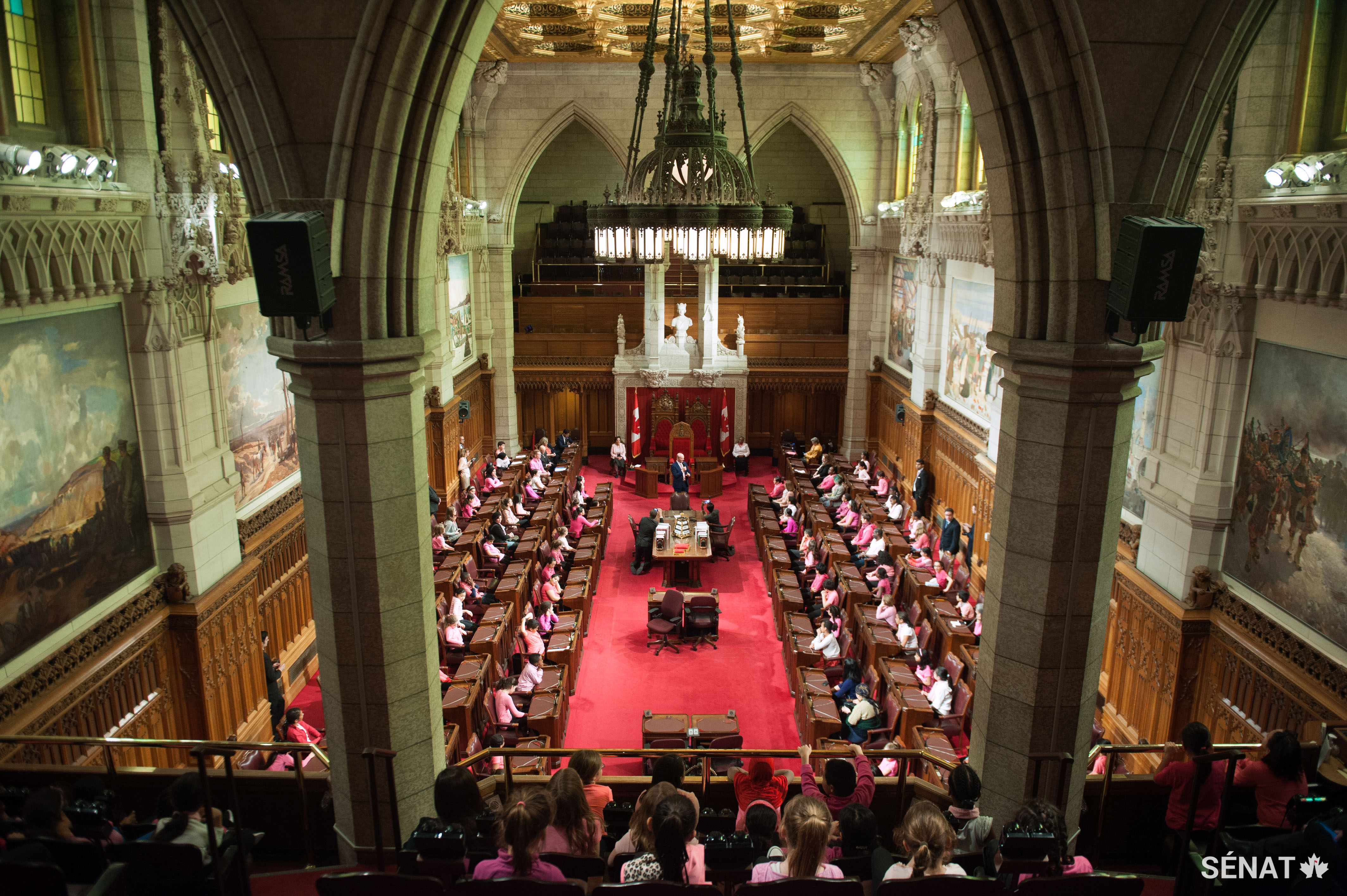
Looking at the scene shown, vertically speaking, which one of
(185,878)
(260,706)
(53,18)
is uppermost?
(53,18)

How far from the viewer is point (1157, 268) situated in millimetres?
4086

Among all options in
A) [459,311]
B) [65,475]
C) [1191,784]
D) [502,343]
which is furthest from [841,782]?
[502,343]

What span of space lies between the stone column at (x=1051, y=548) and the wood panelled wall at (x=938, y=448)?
5959 millimetres

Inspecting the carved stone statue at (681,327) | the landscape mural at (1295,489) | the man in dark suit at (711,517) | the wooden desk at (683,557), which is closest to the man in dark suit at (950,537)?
the wooden desk at (683,557)

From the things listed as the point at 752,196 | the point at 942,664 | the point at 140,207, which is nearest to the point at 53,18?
the point at 140,207

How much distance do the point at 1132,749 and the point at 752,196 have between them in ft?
16.8

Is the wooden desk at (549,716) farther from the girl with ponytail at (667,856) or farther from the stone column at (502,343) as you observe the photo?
the stone column at (502,343)

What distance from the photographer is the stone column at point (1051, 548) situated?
178 inches

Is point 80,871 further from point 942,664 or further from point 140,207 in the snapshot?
point 942,664

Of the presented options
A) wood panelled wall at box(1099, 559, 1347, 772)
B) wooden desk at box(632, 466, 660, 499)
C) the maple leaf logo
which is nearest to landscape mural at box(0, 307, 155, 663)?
the maple leaf logo

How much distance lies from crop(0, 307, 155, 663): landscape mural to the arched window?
59.1 inches

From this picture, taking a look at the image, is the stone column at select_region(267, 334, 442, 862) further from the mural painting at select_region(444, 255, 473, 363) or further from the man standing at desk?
the man standing at desk

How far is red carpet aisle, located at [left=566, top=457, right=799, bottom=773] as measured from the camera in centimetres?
952

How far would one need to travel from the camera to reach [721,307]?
20969 mm
